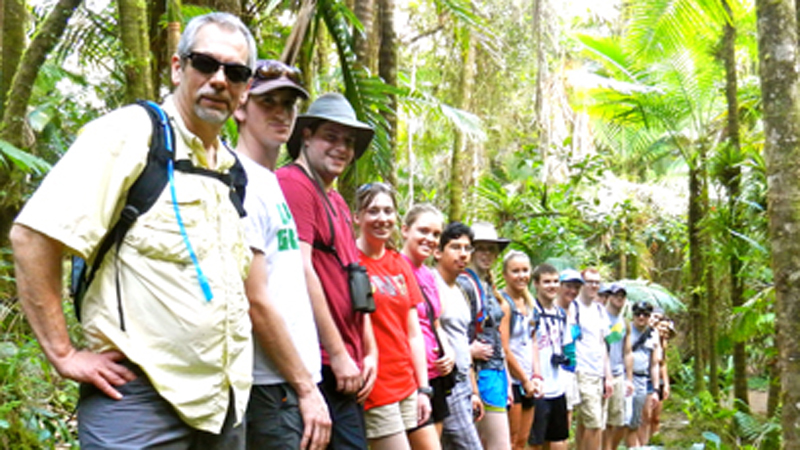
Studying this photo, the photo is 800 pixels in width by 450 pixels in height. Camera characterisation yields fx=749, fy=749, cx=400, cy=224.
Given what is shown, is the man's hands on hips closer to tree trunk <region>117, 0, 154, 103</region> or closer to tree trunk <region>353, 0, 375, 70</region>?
tree trunk <region>117, 0, 154, 103</region>

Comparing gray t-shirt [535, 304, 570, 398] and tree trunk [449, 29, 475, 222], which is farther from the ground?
tree trunk [449, 29, 475, 222]

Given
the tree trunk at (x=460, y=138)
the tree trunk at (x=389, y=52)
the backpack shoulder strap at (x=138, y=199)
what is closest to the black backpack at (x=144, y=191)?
the backpack shoulder strap at (x=138, y=199)

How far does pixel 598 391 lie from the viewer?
26.4 feet

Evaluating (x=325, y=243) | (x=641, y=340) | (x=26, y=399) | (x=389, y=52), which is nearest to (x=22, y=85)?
(x=26, y=399)

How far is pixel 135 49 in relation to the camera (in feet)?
14.8

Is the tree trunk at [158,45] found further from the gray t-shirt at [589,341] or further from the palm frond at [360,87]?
the gray t-shirt at [589,341]

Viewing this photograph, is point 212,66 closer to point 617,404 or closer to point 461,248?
point 461,248

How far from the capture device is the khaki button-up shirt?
2000 mm

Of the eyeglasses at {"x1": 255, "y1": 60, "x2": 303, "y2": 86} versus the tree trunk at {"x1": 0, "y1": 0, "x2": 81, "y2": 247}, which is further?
the tree trunk at {"x1": 0, "y1": 0, "x2": 81, "y2": 247}

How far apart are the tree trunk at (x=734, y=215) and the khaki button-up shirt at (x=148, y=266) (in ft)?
25.0

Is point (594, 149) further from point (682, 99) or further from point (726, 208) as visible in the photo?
point (726, 208)

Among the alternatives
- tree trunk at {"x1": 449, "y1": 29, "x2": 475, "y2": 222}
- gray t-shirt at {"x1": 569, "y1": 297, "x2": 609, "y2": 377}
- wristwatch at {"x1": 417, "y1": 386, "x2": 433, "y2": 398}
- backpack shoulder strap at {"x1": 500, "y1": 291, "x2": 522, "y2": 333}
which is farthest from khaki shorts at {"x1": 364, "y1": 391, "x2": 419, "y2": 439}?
tree trunk at {"x1": 449, "y1": 29, "x2": 475, "y2": 222}

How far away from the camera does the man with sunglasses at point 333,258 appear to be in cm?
312

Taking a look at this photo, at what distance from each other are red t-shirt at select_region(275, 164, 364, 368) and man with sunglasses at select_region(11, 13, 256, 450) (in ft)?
2.90
